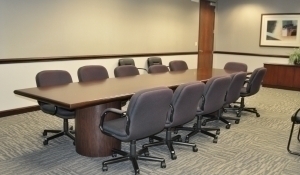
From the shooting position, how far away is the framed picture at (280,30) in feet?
24.9

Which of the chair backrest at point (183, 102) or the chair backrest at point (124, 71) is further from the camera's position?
the chair backrest at point (124, 71)

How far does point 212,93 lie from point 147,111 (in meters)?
1.19

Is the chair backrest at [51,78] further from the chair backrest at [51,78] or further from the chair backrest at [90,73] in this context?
the chair backrest at [90,73]

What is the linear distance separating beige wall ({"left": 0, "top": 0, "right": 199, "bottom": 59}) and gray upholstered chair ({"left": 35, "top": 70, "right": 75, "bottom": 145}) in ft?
4.44

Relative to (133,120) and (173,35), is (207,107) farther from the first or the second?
(173,35)

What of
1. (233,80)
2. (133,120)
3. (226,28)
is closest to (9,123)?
(133,120)

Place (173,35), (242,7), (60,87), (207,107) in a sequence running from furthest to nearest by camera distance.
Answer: (242,7)
(173,35)
(207,107)
(60,87)

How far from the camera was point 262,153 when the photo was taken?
133 inches

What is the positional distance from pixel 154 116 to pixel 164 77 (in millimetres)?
1674

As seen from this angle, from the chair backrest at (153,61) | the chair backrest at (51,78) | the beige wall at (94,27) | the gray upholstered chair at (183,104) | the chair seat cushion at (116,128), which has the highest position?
the beige wall at (94,27)

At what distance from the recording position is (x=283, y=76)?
24.4 feet

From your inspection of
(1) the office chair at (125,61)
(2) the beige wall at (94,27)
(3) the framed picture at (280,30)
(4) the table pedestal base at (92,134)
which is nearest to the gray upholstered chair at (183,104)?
(4) the table pedestal base at (92,134)

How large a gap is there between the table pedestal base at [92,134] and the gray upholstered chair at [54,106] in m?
0.29

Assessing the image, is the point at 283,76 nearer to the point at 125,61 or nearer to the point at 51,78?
the point at 125,61
